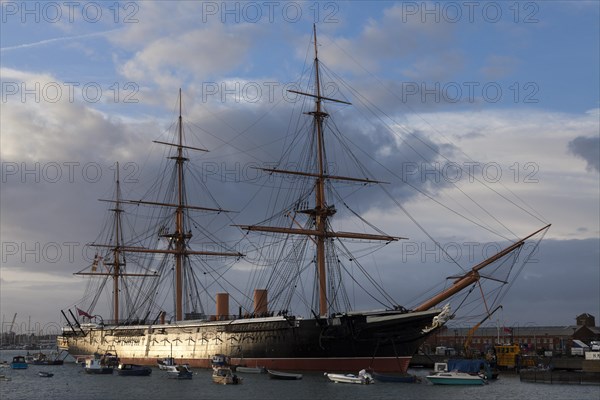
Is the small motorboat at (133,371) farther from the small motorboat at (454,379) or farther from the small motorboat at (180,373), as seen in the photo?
the small motorboat at (454,379)

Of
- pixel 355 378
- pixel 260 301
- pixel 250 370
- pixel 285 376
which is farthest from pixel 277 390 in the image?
pixel 260 301

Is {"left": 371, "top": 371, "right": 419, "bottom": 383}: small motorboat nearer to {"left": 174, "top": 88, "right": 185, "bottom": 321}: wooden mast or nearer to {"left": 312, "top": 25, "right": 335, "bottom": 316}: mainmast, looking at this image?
{"left": 312, "top": 25, "right": 335, "bottom": 316}: mainmast

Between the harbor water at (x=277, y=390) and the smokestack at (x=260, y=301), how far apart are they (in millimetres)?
9296

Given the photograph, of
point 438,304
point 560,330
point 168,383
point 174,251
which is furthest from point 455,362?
point 560,330

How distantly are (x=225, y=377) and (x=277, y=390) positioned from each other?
27.3ft

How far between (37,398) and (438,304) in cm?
3197

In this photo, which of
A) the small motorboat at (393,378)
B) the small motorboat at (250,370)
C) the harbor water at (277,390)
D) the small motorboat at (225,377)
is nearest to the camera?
the harbor water at (277,390)

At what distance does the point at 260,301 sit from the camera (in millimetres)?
74562

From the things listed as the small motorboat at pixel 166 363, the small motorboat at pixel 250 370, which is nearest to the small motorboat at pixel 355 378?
the small motorboat at pixel 250 370

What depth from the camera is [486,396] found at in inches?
2015

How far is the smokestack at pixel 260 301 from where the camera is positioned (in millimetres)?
74125

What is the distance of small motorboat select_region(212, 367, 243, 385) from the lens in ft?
191

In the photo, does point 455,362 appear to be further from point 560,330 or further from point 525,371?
point 560,330

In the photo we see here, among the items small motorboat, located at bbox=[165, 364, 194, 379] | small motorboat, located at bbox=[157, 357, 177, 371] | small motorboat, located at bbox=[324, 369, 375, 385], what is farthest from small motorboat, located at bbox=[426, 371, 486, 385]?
small motorboat, located at bbox=[157, 357, 177, 371]
